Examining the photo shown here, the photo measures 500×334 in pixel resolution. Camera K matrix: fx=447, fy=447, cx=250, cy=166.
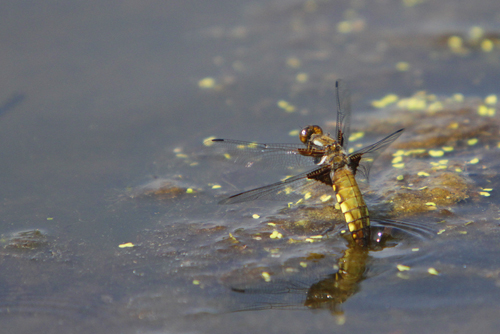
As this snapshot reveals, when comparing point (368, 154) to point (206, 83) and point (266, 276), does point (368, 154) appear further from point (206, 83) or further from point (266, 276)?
point (206, 83)

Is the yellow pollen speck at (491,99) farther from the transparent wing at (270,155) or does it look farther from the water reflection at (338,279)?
the transparent wing at (270,155)

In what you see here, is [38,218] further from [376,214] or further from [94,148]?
[376,214]

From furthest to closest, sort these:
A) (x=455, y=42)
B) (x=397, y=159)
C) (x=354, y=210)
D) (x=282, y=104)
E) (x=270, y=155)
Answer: (x=455, y=42) < (x=282, y=104) < (x=397, y=159) < (x=270, y=155) < (x=354, y=210)

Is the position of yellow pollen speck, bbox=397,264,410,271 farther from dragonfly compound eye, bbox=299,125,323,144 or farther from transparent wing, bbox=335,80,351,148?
dragonfly compound eye, bbox=299,125,323,144

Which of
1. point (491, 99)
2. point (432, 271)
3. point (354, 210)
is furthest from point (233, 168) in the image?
point (491, 99)

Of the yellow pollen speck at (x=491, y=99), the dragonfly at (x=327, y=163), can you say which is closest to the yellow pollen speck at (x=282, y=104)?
the dragonfly at (x=327, y=163)

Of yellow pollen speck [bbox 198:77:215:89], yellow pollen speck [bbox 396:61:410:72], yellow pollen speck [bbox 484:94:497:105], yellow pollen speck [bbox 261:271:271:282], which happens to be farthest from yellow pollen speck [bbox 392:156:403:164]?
yellow pollen speck [bbox 198:77:215:89]

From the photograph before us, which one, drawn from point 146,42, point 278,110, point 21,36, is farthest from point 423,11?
point 21,36
